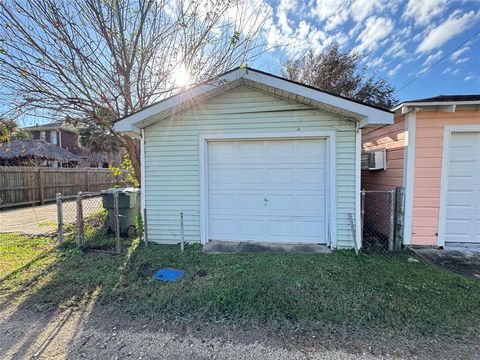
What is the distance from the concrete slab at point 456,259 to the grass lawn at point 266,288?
0.30 metres

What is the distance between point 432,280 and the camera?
12.1ft

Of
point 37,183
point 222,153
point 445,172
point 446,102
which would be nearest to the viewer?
point 446,102

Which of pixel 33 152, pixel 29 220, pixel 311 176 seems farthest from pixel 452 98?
pixel 33 152

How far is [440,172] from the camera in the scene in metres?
4.96

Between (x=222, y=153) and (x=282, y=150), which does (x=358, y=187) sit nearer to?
(x=282, y=150)

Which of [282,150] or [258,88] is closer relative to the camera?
[258,88]

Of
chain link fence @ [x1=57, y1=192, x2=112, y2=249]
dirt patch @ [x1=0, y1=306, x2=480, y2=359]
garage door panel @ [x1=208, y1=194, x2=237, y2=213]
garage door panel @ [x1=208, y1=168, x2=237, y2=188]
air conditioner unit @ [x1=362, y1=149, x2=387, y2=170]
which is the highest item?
air conditioner unit @ [x1=362, y1=149, x2=387, y2=170]

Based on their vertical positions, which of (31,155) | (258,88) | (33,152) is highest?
(258,88)

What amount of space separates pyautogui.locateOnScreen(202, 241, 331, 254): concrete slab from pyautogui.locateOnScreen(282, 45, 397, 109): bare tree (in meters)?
10.1

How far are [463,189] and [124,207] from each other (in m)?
7.76

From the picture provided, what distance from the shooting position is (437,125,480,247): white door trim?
487 centimetres

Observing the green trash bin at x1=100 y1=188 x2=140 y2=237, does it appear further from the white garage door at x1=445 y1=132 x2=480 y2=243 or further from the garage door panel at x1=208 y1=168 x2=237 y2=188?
the white garage door at x1=445 y1=132 x2=480 y2=243

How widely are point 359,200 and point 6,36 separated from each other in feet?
28.6

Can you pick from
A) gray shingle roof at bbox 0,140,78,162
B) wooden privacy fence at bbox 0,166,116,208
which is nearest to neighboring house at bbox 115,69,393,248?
wooden privacy fence at bbox 0,166,116,208
